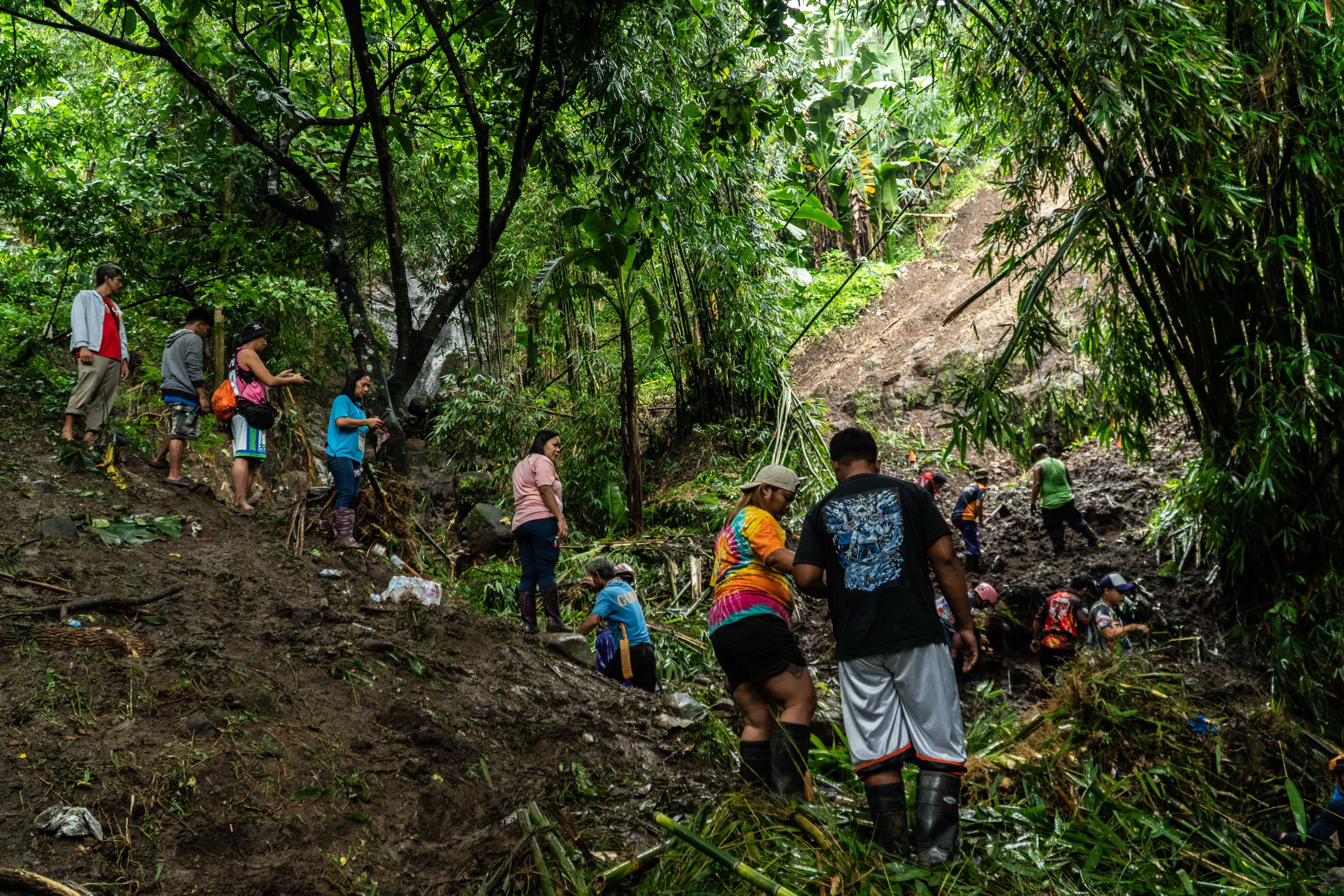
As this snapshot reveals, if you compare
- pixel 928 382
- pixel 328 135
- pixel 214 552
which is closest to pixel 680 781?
pixel 214 552

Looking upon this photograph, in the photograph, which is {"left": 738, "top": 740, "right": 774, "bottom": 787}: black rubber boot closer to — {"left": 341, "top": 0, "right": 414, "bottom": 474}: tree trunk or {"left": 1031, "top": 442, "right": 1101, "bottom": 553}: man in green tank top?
{"left": 341, "top": 0, "right": 414, "bottom": 474}: tree trunk

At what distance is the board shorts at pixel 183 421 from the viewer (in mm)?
6418

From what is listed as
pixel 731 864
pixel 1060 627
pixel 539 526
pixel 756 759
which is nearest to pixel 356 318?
pixel 539 526

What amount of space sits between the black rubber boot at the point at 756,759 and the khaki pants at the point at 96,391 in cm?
563

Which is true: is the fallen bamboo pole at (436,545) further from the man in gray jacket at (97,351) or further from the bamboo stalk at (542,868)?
the bamboo stalk at (542,868)

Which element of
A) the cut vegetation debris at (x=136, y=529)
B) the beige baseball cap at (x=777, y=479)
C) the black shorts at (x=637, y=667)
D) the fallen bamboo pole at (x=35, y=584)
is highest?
the cut vegetation debris at (x=136, y=529)

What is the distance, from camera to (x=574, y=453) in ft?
34.5

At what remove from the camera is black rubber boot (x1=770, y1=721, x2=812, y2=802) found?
3305 millimetres

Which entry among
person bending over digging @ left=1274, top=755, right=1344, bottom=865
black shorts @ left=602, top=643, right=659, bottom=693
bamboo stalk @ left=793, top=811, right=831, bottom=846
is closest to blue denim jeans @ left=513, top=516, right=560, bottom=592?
black shorts @ left=602, top=643, right=659, bottom=693

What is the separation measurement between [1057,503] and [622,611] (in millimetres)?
5040

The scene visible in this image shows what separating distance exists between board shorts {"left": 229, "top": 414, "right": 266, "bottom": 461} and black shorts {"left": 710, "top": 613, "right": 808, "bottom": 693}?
4351mm

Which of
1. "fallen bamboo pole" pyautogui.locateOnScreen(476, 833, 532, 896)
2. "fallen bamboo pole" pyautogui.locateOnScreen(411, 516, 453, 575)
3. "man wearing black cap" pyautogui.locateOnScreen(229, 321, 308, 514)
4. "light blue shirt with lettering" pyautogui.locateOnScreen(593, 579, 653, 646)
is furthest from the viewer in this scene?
"fallen bamboo pole" pyautogui.locateOnScreen(411, 516, 453, 575)

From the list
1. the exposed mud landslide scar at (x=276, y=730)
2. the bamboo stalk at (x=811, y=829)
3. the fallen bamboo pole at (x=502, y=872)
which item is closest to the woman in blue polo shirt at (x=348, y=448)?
the exposed mud landslide scar at (x=276, y=730)

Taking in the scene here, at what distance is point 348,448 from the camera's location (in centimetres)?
596
